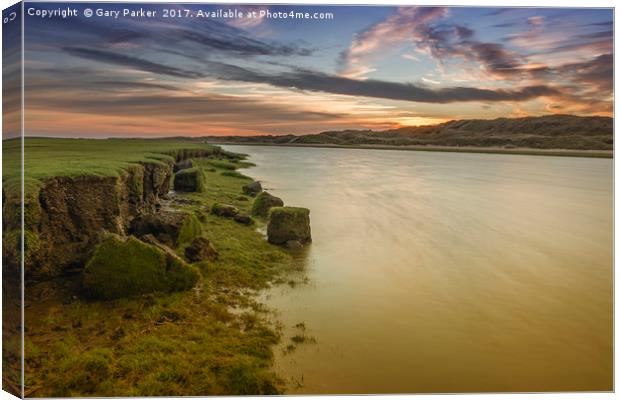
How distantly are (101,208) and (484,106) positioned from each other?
684cm

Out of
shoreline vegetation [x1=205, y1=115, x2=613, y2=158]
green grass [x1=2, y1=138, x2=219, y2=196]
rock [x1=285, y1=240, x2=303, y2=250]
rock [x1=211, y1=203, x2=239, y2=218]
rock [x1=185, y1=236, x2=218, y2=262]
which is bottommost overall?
rock [x1=285, y1=240, x2=303, y2=250]

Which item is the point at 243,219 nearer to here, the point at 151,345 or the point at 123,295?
the point at 123,295

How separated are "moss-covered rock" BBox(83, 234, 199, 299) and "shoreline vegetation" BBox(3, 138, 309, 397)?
2 centimetres

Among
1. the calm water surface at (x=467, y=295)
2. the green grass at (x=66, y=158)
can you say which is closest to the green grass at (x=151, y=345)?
the calm water surface at (x=467, y=295)

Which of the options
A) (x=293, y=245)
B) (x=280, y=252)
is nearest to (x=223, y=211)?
(x=293, y=245)

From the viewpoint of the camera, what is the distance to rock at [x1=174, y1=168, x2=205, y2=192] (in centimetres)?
1527

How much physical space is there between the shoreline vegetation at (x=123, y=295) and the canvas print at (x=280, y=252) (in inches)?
1.2

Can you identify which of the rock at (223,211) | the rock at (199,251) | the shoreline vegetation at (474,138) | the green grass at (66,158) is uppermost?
the shoreline vegetation at (474,138)

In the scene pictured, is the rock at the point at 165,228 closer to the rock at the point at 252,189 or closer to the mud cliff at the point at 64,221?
the mud cliff at the point at 64,221

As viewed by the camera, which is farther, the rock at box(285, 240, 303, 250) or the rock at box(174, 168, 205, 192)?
the rock at box(174, 168, 205, 192)

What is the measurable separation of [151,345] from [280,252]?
4.40m

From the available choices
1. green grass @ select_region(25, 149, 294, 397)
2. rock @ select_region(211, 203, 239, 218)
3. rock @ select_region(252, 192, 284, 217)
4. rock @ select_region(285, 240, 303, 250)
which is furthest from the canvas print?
rock @ select_region(252, 192, 284, 217)

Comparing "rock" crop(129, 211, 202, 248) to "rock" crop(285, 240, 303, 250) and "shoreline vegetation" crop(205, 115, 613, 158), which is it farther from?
"rock" crop(285, 240, 303, 250)

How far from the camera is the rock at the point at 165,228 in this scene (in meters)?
9.19
